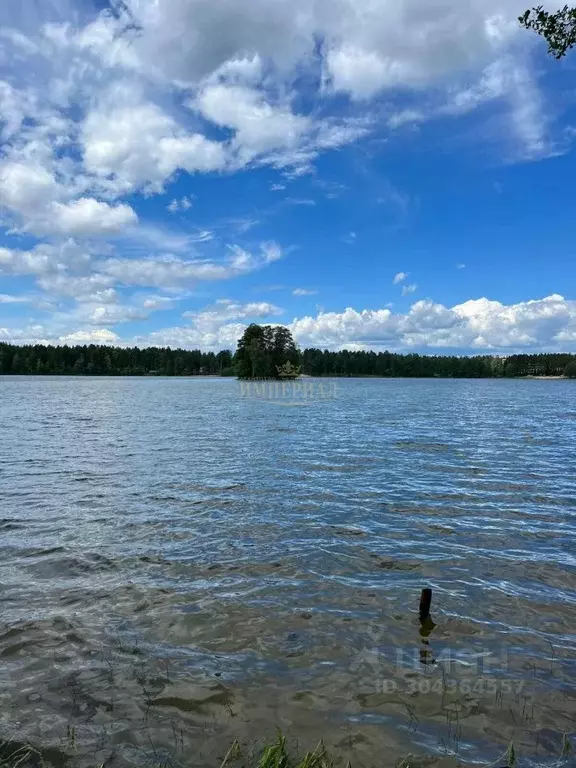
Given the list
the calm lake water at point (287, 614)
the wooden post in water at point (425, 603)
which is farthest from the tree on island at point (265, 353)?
the wooden post in water at point (425, 603)

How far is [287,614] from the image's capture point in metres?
8.84

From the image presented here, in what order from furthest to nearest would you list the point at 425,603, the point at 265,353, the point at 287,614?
the point at 265,353 → the point at 287,614 → the point at 425,603

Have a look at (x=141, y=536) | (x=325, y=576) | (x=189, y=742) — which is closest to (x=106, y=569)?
(x=141, y=536)

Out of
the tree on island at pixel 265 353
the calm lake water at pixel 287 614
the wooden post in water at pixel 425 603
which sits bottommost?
the calm lake water at pixel 287 614

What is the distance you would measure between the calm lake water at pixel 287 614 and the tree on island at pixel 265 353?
456ft

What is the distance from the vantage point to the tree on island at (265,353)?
159 meters

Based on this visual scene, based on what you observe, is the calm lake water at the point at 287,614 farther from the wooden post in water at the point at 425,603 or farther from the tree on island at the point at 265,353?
the tree on island at the point at 265,353

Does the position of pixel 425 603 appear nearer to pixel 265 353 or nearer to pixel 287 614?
pixel 287 614

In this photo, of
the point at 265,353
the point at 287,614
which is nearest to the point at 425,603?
the point at 287,614

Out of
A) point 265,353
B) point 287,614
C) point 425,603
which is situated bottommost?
point 287,614

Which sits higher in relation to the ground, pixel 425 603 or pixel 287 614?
pixel 425 603

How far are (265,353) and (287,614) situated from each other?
153 m

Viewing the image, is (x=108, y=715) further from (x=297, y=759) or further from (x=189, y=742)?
(x=297, y=759)

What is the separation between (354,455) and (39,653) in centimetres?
1998
